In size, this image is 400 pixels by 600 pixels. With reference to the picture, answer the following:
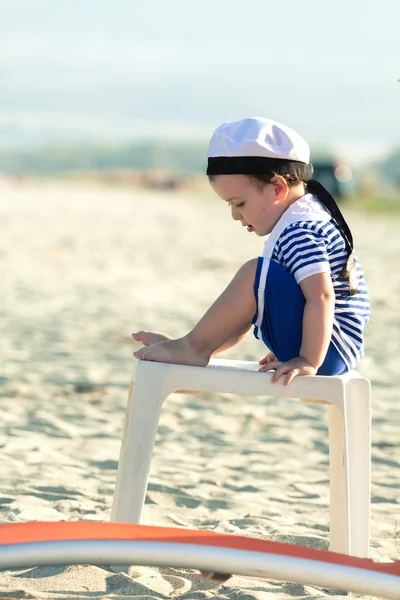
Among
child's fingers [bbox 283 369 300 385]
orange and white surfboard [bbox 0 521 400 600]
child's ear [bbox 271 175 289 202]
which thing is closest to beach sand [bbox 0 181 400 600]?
orange and white surfboard [bbox 0 521 400 600]

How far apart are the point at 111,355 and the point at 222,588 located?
3614mm

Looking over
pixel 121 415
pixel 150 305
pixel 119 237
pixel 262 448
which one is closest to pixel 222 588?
pixel 262 448

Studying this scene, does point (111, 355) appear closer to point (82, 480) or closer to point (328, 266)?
point (82, 480)

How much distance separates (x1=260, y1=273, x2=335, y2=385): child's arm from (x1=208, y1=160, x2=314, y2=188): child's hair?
1.05ft

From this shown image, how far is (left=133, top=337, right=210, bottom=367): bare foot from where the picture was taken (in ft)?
8.59

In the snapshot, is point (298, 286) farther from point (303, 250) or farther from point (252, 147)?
point (252, 147)

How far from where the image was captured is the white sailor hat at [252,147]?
8.70 ft

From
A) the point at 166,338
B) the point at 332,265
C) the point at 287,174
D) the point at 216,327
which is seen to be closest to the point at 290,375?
the point at 216,327

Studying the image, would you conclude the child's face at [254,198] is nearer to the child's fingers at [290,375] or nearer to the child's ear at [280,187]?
the child's ear at [280,187]

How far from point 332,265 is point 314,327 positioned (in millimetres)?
228

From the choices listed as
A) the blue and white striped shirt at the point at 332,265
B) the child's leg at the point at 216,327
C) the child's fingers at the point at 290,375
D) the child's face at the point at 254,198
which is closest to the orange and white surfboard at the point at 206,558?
the child's fingers at the point at 290,375

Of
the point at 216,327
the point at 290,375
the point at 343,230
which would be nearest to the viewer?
the point at 290,375

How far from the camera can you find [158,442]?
423 centimetres

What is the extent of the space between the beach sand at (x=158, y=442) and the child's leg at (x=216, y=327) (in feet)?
1.91
